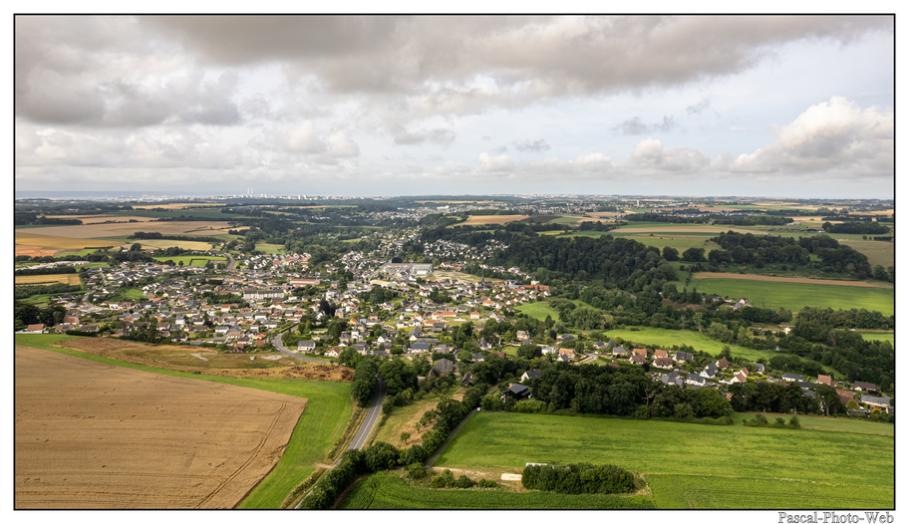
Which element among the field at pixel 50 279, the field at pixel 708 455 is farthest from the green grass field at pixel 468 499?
the field at pixel 50 279

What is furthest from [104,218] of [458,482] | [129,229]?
[458,482]

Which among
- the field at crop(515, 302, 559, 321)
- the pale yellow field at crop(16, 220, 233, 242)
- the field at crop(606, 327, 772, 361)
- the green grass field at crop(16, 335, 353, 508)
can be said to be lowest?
the green grass field at crop(16, 335, 353, 508)

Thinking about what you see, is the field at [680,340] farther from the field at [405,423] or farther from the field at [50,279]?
the field at [50,279]

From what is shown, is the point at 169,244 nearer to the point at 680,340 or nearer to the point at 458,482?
the point at 458,482

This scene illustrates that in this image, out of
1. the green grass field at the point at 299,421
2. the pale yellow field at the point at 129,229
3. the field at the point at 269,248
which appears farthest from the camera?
the field at the point at 269,248

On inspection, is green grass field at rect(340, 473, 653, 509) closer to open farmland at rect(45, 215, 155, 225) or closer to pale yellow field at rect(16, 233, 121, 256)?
pale yellow field at rect(16, 233, 121, 256)

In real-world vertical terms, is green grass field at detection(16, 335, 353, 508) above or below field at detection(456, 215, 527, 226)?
below

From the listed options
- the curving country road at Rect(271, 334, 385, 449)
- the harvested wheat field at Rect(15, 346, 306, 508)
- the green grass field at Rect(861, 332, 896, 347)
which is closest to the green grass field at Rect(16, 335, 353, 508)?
the harvested wheat field at Rect(15, 346, 306, 508)

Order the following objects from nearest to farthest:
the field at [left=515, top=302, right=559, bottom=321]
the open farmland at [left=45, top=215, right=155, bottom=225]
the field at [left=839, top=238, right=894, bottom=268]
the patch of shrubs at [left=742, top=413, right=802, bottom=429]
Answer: the patch of shrubs at [left=742, top=413, right=802, bottom=429]
the field at [left=515, top=302, right=559, bottom=321]
the field at [left=839, top=238, right=894, bottom=268]
the open farmland at [left=45, top=215, right=155, bottom=225]

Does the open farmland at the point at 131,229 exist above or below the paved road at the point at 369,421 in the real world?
above
